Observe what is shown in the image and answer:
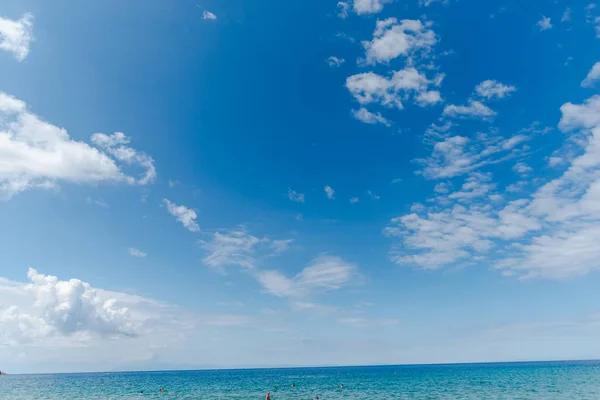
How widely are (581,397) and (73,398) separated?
9333 cm

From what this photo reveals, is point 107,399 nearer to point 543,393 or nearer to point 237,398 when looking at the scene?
point 237,398

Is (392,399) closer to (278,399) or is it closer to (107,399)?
(278,399)

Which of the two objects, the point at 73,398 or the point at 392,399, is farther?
the point at 73,398

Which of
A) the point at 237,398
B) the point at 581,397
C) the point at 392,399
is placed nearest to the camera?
the point at 581,397

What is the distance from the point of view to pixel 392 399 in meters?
61.5

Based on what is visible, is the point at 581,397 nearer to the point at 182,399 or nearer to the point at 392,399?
the point at 392,399

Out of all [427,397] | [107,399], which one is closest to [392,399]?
[427,397]

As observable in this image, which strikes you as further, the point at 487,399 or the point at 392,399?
the point at 392,399

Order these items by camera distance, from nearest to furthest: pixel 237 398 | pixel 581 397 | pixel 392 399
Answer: pixel 581 397, pixel 392 399, pixel 237 398

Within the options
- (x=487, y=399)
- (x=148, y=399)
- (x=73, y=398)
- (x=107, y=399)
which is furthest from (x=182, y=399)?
(x=487, y=399)

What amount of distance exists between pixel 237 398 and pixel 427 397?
34.4 meters

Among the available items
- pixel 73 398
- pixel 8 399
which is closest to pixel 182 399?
pixel 73 398

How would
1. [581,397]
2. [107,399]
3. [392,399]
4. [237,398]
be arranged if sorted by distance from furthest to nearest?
[107,399]
[237,398]
[392,399]
[581,397]

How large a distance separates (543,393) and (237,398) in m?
54.1
